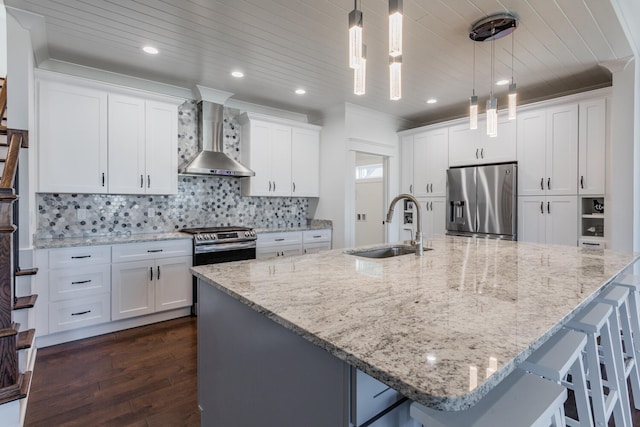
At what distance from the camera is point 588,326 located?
1428mm

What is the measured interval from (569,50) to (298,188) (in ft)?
10.6

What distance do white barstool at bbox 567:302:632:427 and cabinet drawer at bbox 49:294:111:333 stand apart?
136 inches

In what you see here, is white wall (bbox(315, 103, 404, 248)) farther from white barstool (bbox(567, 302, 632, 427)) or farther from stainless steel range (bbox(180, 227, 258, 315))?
white barstool (bbox(567, 302, 632, 427))

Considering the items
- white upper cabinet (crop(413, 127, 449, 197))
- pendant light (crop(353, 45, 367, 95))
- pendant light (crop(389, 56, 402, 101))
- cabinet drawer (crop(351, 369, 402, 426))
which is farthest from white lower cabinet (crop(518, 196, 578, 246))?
cabinet drawer (crop(351, 369, 402, 426))

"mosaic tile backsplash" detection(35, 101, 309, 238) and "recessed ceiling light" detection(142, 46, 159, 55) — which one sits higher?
"recessed ceiling light" detection(142, 46, 159, 55)

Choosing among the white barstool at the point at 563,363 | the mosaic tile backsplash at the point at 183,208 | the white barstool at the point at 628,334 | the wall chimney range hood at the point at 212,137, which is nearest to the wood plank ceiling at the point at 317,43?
the wall chimney range hood at the point at 212,137

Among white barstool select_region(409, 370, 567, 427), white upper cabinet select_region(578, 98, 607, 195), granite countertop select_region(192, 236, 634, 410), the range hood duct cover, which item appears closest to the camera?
granite countertop select_region(192, 236, 634, 410)

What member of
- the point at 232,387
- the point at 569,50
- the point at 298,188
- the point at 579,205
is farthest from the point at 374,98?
the point at 232,387

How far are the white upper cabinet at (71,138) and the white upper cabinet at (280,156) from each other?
1.57 meters

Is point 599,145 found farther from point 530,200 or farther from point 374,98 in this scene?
point 374,98

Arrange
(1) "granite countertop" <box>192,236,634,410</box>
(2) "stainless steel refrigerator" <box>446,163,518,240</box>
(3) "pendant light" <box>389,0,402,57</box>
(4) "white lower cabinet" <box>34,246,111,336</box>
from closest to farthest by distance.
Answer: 1. (1) "granite countertop" <box>192,236,634,410</box>
2. (3) "pendant light" <box>389,0,402,57</box>
3. (4) "white lower cabinet" <box>34,246,111,336</box>
4. (2) "stainless steel refrigerator" <box>446,163,518,240</box>

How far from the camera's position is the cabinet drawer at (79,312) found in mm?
2760

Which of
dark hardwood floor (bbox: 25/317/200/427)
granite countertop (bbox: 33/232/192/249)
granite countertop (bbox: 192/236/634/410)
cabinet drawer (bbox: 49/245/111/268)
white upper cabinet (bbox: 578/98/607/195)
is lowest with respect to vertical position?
dark hardwood floor (bbox: 25/317/200/427)

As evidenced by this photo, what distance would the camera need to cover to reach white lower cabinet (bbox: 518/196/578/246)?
3588 millimetres
